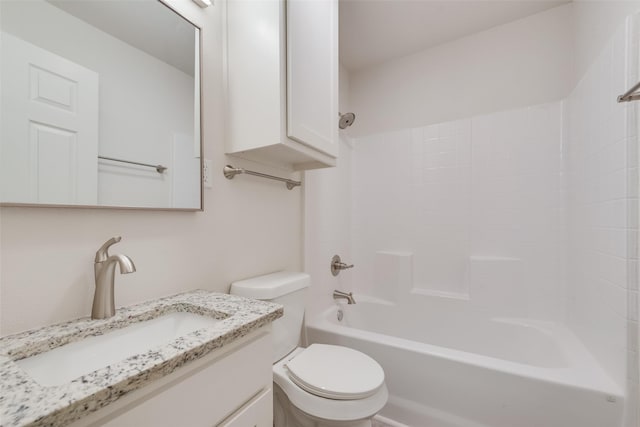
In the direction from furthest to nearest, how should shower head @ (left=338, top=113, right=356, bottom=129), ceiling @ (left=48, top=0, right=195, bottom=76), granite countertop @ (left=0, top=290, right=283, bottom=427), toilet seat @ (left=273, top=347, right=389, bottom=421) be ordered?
shower head @ (left=338, top=113, right=356, bottom=129)
toilet seat @ (left=273, top=347, right=389, bottom=421)
ceiling @ (left=48, top=0, right=195, bottom=76)
granite countertop @ (left=0, top=290, right=283, bottom=427)

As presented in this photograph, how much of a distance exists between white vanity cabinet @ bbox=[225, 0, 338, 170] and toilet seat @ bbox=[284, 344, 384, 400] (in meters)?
0.91

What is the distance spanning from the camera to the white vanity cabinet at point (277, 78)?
105 centimetres

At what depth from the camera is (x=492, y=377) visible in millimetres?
1146

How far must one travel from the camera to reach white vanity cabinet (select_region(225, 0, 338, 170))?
1048 millimetres

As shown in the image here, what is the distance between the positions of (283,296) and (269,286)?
0.31 feet

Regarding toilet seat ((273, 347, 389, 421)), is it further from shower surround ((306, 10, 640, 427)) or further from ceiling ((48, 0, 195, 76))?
ceiling ((48, 0, 195, 76))

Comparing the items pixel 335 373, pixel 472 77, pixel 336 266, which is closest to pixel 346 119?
pixel 472 77

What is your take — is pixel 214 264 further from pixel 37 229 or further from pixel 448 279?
pixel 448 279

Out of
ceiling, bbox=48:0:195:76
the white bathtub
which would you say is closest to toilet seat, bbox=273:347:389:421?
the white bathtub

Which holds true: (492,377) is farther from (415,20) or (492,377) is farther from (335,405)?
(415,20)

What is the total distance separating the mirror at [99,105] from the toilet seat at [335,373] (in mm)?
790

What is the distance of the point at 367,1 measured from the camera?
165cm

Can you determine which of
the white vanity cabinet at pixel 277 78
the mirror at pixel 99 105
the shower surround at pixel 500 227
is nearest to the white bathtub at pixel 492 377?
the shower surround at pixel 500 227

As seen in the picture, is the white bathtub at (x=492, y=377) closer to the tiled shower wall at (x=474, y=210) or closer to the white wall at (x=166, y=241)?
the tiled shower wall at (x=474, y=210)
